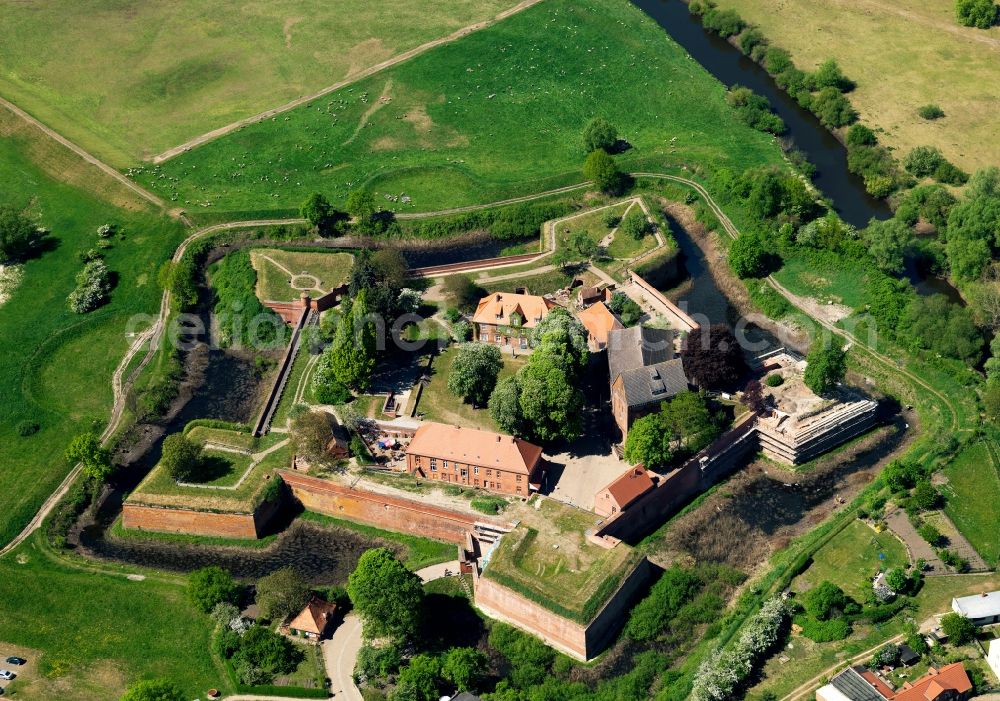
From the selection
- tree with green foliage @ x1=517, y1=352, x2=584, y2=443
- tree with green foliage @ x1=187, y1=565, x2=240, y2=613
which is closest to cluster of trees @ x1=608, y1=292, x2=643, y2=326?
tree with green foliage @ x1=517, y1=352, x2=584, y2=443

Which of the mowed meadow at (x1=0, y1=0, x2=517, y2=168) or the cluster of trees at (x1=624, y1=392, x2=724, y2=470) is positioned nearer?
the cluster of trees at (x1=624, y1=392, x2=724, y2=470)

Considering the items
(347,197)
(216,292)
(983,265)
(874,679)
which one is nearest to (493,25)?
(347,197)

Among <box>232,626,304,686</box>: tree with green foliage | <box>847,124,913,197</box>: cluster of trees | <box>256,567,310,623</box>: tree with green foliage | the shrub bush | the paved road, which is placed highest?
the shrub bush


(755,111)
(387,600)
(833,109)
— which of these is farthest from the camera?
(755,111)

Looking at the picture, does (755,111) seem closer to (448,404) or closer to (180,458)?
(448,404)

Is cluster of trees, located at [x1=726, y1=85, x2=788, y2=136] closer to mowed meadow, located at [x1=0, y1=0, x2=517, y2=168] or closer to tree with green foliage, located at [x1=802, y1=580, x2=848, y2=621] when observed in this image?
mowed meadow, located at [x1=0, y1=0, x2=517, y2=168]

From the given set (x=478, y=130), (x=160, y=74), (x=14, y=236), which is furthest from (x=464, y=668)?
(x=160, y=74)

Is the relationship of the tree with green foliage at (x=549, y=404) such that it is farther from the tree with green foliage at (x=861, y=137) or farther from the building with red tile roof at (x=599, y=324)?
the tree with green foliage at (x=861, y=137)

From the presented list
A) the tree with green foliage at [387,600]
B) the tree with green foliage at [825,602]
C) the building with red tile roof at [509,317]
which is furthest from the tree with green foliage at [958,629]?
the building with red tile roof at [509,317]
